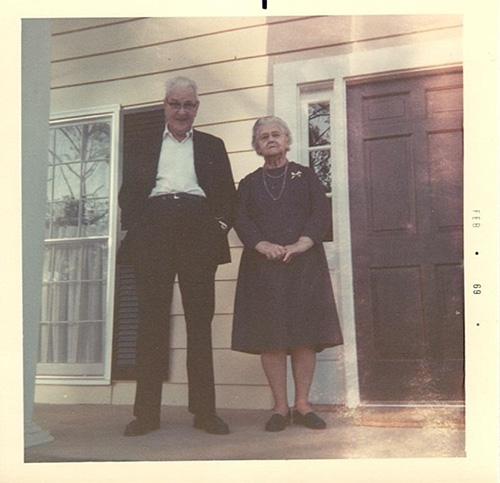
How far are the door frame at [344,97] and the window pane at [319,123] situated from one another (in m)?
0.03

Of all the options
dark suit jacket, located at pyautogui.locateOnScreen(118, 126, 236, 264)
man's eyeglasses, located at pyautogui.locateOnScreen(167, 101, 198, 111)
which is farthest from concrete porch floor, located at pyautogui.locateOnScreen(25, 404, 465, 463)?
man's eyeglasses, located at pyautogui.locateOnScreen(167, 101, 198, 111)

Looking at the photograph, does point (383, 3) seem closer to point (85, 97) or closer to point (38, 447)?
point (85, 97)

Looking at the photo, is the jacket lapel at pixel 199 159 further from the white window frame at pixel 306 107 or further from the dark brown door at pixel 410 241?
the dark brown door at pixel 410 241

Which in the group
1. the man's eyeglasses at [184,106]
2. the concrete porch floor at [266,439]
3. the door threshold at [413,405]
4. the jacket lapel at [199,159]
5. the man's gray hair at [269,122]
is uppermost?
the man's eyeglasses at [184,106]

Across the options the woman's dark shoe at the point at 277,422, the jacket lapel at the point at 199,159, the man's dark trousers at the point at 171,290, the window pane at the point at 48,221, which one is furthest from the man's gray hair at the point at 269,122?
the woman's dark shoe at the point at 277,422

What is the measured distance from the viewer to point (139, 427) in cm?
296

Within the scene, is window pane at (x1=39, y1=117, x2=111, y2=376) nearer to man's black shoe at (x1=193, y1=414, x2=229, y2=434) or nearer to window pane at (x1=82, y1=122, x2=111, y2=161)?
window pane at (x1=82, y1=122, x2=111, y2=161)

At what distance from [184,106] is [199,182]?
35 cm

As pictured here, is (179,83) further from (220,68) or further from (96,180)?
(96,180)

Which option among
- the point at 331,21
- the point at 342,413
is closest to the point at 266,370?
the point at 342,413

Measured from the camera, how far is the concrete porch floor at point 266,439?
9.50ft

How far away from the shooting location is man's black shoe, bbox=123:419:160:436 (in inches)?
116

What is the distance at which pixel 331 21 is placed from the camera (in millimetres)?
2992

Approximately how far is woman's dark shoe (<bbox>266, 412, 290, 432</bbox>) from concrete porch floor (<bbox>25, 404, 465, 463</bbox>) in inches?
1.0
